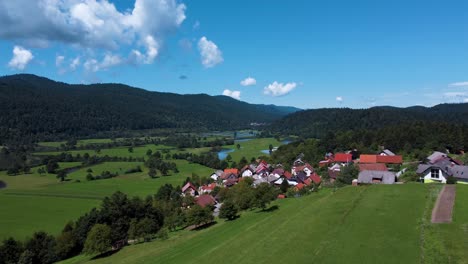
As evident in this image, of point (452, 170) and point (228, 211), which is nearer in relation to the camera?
point (228, 211)

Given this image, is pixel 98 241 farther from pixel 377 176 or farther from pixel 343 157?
pixel 343 157

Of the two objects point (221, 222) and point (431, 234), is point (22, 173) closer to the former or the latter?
point (221, 222)

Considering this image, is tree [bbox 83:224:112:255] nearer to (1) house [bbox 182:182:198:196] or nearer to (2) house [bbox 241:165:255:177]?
(1) house [bbox 182:182:198:196]

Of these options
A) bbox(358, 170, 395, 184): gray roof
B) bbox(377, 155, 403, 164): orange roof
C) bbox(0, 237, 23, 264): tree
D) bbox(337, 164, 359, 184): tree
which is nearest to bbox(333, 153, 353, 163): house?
bbox(377, 155, 403, 164): orange roof

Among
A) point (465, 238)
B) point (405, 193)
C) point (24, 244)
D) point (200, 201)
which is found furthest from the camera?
point (200, 201)

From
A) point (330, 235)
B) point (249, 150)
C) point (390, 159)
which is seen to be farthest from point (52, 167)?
point (330, 235)

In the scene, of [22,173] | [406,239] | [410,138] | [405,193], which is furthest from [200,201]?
[22,173]

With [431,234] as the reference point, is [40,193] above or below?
below

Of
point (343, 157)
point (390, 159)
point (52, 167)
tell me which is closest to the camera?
point (390, 159)
